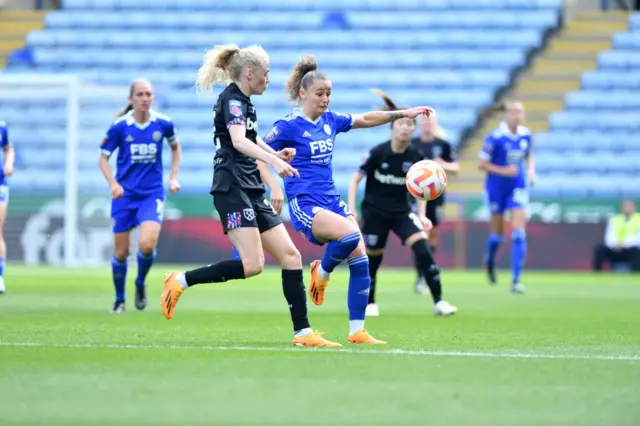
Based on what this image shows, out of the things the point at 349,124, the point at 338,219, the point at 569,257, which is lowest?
the point at 569,257

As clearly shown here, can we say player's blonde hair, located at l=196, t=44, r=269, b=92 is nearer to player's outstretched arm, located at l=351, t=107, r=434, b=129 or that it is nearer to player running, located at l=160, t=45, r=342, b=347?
player running, located at l=160, t=45, r=342, b=347

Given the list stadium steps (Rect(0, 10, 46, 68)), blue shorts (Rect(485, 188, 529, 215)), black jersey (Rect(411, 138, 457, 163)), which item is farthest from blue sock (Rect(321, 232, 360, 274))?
stadium steps (Rect(0, 10, 46, 68))

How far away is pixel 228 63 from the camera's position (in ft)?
26.4

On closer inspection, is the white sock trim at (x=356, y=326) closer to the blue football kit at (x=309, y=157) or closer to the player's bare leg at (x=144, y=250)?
the blue football kit at (x=309, y=157)

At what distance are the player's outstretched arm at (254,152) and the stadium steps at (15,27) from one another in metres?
24.1

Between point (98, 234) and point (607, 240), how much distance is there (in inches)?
371

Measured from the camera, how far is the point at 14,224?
24.3 metres

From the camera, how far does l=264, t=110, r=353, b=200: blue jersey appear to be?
8.58m

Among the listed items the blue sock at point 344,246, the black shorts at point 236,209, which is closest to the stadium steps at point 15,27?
the blue sock at point 344,246

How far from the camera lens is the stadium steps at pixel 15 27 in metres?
31.2

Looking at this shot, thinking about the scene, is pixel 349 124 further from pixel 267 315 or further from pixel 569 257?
pixel 569 257

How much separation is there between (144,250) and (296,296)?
3783 mm

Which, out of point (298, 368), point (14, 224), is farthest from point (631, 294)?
point (14, 224)

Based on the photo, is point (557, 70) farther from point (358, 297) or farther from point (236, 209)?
point (236, 209)
